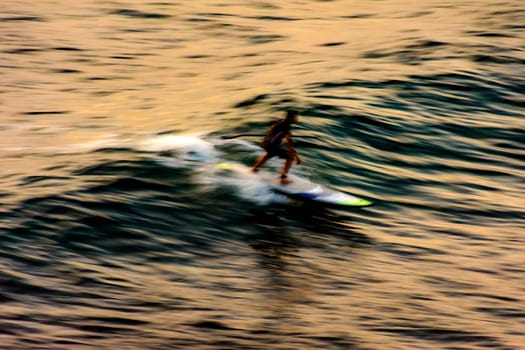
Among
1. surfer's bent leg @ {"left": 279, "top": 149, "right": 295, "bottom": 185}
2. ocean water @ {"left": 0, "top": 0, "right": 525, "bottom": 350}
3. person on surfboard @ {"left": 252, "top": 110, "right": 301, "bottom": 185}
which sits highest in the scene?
person on surfboard @ {"left": 252, "top": 110, "right": 301, "bottom": 185}

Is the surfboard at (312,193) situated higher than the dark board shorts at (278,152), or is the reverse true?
the dark board shorts at (278,152)

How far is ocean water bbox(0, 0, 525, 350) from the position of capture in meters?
14.2

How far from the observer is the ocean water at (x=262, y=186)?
14.2 metres

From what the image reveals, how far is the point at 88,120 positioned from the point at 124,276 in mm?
9682

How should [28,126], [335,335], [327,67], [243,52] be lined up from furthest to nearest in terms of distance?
1. [243,52]
2. [327,67]
3. [28,126]
4. [335,335]

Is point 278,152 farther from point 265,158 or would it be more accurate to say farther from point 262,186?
point 262,186

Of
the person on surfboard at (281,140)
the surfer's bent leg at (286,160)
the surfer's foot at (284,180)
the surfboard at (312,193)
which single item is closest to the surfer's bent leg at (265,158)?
the person on surfboard at (281,140)

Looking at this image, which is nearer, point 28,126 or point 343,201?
point 343,201

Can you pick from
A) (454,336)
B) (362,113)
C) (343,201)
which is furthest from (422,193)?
(454,336)

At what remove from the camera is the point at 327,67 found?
2706 centimetres

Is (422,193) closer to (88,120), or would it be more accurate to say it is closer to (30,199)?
(30,199)

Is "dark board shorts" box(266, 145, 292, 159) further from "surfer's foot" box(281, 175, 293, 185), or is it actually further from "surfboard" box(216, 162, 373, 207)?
"surfboard" box(216, 162, 373, 207)

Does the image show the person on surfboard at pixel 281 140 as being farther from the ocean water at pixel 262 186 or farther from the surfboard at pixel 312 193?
the ocean water at pixel 262 186

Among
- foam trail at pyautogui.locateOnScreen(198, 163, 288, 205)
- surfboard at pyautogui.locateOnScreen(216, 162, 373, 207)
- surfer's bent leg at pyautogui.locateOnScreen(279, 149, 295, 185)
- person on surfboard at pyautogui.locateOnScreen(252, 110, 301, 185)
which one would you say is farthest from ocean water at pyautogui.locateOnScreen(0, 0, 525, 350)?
person on surfboard at pyautogui.locateOnScreen(252, 110, 301, 185)
